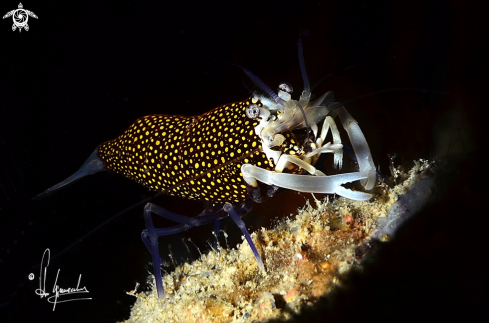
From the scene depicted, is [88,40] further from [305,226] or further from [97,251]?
[305,226]

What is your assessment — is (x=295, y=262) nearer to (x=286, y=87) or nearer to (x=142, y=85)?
(x=286, y=87)

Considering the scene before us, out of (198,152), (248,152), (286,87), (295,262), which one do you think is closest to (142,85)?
(198,152)

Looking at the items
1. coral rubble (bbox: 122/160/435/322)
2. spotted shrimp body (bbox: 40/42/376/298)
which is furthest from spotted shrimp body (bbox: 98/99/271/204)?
coral rubble (bbox: 122/160/435/322)

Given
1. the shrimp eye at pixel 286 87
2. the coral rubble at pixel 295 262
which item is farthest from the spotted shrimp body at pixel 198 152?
the coral rubble at pixel 295 262

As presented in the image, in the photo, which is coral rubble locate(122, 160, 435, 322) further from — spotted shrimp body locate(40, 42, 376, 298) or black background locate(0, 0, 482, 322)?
black background locate(0, 0, 482, 322)

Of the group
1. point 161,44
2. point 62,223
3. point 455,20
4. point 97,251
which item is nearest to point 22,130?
point 62,223

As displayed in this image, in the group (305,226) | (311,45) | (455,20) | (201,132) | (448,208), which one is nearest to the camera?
(448,208)
